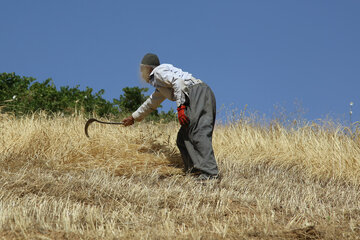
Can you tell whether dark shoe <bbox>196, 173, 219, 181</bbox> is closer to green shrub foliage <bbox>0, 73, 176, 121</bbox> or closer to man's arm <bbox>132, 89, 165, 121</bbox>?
man's arm <bbox>132, 89, 165, 121</bbox>

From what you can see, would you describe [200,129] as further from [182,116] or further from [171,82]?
[171,82]

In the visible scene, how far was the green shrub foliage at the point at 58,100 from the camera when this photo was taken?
9.86 m

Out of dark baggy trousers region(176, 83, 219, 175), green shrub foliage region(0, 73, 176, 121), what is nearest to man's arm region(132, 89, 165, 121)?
dark baggy trousers region(176, 83, 219, 175)

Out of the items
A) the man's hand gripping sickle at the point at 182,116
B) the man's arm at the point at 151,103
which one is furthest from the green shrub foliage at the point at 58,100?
the man's hand gripping sickle at the point at 182,116

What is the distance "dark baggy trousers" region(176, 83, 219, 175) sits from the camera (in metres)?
5.65

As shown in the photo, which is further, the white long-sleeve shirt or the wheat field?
the white long-sleeve shirt

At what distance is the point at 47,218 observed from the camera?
3.63 m

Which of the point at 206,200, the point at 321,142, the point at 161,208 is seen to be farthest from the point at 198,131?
the point at 321,142

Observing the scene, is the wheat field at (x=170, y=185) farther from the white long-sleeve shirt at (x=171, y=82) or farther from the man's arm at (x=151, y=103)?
the white long-sleeve shirt at (x=171, y=82)

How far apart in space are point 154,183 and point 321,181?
2792 millimetres

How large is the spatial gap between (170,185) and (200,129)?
2.72ft

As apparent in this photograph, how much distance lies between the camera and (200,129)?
5656mm

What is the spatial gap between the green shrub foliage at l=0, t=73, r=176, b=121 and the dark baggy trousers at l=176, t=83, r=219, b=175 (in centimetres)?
417

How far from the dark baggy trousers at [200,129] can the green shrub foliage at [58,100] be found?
13.7 feet
